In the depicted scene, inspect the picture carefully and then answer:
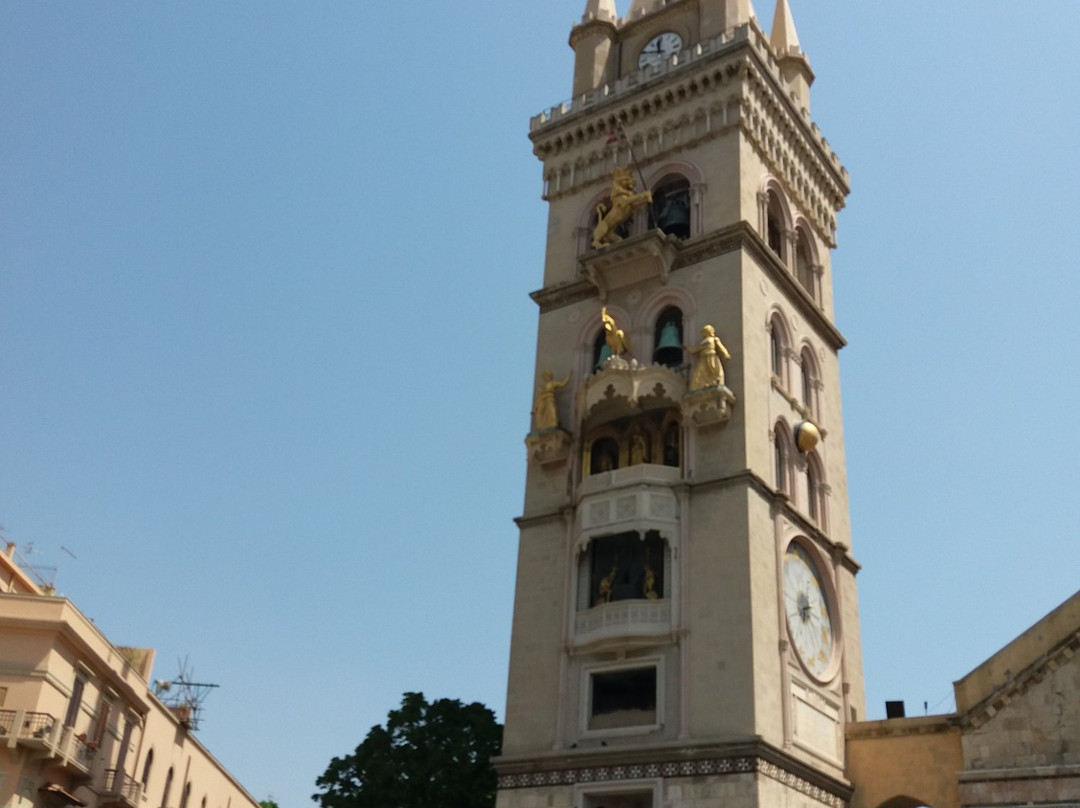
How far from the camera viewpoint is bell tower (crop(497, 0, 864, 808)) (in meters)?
30.5

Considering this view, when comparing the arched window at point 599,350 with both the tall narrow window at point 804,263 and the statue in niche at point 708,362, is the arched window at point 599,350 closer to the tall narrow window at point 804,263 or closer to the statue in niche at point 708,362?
the statue in niche at point 708,362

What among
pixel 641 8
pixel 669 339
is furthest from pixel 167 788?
pixel 641 8

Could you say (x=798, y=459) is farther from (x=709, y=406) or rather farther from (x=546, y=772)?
(x=546, y=772)

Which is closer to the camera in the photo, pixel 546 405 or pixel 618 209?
pixel 546 405

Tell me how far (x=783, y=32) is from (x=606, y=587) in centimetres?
2692

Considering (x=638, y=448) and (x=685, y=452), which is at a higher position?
(x=638, y=448)

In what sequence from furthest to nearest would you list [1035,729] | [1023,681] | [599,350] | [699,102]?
[699,102] < [599,350] < [1023,681] < [1035,729]

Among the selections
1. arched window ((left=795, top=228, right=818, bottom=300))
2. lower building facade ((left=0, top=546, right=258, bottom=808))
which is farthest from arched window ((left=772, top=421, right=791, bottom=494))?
lower building facade ((left=0, top=546, right=258, bottom=808))

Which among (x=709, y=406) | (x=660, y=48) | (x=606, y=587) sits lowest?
(x=606, y=587)

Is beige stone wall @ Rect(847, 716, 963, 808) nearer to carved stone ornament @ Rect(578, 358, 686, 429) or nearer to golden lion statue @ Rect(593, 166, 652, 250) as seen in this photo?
carved stone ornament @ Rect(578, 358, 686, 429)

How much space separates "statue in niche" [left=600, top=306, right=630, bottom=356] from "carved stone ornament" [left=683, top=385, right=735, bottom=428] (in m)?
3.27

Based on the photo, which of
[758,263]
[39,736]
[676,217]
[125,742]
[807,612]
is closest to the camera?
[39,736]

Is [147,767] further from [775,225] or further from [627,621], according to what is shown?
[775,225]

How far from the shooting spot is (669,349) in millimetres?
36656
